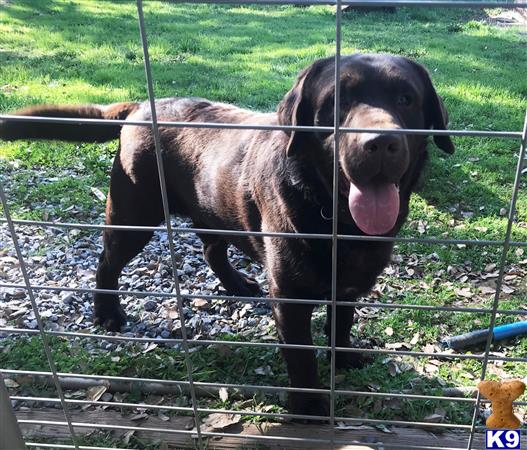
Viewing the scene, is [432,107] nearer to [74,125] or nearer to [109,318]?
[74,125]

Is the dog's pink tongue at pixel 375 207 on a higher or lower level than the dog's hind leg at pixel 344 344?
higher

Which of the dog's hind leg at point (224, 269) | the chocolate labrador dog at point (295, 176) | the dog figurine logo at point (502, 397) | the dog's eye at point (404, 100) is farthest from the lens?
the dog's hind leg at point (224, 269)

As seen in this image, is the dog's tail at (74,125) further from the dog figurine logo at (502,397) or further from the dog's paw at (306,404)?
the dog figurine logo at (502,397)

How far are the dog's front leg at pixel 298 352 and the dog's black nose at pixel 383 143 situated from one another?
0.86m

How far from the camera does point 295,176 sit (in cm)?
232

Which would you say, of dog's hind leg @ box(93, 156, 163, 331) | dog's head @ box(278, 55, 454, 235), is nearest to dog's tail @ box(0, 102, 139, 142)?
dog's hind leg @ box(93, 156, 163, 331)

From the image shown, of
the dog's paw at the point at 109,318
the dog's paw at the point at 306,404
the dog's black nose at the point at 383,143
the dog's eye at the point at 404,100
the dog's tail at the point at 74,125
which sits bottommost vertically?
the dog's paw at the point at 306,404

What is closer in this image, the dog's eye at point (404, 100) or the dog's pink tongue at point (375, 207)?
the dog's pink tongue at point (375, 207)

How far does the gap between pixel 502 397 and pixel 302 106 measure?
4.18 feet

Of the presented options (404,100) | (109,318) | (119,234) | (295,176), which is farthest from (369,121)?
(109,318)

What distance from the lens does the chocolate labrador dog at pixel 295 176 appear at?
1.98m

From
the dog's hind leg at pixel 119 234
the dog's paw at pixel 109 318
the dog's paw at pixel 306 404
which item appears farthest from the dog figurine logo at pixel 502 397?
the dog's paw at pixel 109 318

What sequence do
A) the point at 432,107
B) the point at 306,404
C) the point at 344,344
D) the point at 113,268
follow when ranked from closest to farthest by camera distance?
the point at 432,107, the point at 306,404, the point at 344,344, the point at 113,268

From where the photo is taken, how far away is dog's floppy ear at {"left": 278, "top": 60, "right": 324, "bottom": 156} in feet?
7.43
